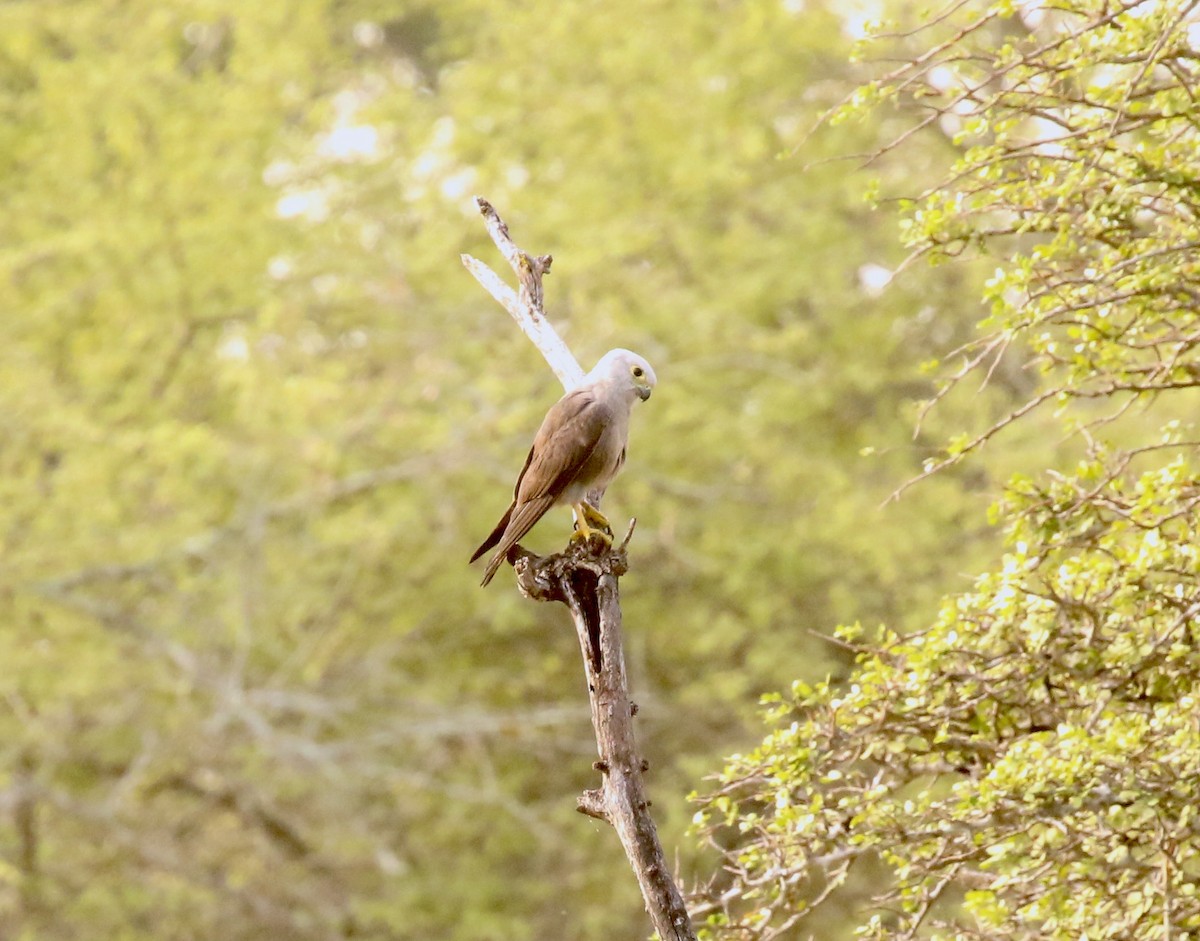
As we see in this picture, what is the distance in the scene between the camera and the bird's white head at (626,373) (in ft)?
20.9

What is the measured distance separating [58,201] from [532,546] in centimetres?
580

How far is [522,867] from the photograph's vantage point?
17.3 metres

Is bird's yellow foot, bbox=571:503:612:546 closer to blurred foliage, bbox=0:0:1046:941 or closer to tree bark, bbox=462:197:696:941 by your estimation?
tree bark, bbox=462:197:696:941

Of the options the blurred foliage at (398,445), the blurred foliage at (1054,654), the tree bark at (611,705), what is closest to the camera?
the tree bark at (611,705)

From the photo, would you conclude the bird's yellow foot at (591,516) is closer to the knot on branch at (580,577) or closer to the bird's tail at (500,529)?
the bird's tail at (500,529)

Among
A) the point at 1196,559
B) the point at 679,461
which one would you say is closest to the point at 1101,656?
the point at 1196,559

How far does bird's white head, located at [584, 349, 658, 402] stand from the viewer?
6.38m

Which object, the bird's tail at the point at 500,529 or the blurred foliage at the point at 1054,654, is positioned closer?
the blurred foliage at the point at 1054,654

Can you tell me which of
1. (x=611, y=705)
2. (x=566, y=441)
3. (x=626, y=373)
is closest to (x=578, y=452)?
(x=566, y=441)

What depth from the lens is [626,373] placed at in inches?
255

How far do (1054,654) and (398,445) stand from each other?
10.6 metres

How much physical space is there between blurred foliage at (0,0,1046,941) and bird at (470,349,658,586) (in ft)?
26.8

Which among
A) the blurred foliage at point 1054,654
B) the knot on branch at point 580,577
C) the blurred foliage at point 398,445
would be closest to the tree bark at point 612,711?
the knot on branch at point 580,577

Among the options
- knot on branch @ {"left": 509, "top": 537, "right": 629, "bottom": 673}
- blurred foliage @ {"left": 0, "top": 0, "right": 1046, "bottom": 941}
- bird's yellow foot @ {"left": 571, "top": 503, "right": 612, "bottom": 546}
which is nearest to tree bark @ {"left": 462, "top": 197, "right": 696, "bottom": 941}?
knot on branch @ {"left": 509, "top": 537, "right": 629, "bottom": 673}
